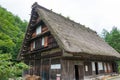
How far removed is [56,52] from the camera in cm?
1296

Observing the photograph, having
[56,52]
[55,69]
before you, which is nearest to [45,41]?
[56,52]

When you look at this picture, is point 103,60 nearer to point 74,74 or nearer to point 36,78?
point 74,74

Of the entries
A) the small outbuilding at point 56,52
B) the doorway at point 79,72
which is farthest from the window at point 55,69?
the doorway at point 79,72

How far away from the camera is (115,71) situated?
2227 centimetres

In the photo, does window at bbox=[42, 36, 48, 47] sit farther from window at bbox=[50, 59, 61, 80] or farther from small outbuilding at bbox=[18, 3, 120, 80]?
window at bbox=[50, 59, 61, 80]

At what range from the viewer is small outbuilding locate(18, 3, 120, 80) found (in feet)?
40.0

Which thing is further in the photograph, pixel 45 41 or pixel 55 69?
pixel 45 41

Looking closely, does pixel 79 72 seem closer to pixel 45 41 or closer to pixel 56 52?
pixel 56 52

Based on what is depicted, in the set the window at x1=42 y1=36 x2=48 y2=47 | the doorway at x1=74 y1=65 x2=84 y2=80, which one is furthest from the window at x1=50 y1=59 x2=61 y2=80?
the doorway at x1=74 y1=65 x2=84 y2=80

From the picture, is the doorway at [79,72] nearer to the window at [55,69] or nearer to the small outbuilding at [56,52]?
the small outbuilding at [56,52]

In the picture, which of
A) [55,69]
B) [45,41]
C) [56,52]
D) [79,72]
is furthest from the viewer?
[45,41]

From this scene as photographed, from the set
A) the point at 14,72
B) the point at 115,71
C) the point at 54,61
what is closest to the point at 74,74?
the point at 54,61

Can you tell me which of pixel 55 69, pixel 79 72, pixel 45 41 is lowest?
pixel 79 72

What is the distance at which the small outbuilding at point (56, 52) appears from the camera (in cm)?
1219
